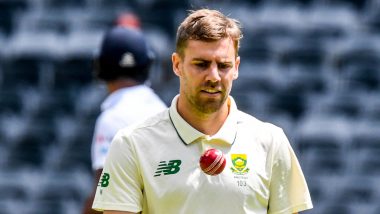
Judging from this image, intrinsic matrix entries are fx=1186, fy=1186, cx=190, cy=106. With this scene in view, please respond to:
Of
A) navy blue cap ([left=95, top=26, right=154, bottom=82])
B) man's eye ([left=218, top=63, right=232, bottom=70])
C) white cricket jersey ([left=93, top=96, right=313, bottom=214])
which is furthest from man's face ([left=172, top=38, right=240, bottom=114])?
navy blue cap ([left=95, top=26, right=154, bottom=82])

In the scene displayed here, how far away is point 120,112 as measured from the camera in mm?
5301

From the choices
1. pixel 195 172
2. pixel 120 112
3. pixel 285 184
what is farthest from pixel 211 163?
pixel 120 112

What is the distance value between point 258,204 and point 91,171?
13.6ft

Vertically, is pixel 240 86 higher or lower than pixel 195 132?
lower

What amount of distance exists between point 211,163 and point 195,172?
0.25ft

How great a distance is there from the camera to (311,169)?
7746mm

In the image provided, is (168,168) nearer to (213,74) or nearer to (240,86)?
(213,74)

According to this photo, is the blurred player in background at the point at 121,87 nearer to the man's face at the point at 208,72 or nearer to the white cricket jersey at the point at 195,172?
the white cricket jersey at the point at 195,172

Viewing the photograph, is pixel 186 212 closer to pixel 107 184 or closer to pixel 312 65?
pixel 107 184

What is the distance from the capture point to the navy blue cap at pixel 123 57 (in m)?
5.54

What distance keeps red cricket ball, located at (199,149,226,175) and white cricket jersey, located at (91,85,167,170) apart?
1371 mm

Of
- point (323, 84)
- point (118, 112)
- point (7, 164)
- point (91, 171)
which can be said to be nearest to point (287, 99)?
point (323, 84)

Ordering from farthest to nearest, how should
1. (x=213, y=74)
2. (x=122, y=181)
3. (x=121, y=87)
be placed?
(x=121, y=87) → (x=122, y=181) → (x=213, y=74)

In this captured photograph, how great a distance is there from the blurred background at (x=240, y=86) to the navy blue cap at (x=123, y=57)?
2190mm
